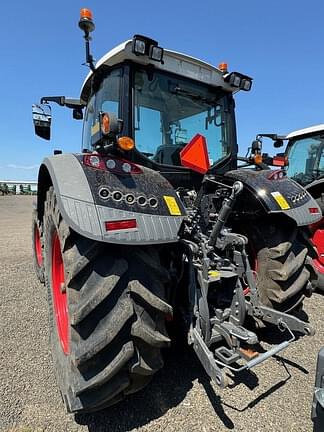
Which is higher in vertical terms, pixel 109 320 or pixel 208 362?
pixel 109 320

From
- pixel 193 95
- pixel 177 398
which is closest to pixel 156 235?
pixel 177 398

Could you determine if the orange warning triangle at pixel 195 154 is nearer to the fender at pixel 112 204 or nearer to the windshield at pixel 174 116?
the fender at pixel 112 204

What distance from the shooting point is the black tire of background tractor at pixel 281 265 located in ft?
7.95

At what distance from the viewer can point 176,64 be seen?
2562 mm

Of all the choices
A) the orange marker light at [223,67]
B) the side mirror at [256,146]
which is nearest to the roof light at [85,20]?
the orange marker light at [223,67]

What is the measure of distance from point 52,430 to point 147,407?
1.86 ft

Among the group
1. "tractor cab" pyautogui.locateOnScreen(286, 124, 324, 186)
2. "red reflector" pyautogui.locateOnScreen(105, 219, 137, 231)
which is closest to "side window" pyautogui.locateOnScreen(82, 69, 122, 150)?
"red reflector" pyautogui.locateOnScreen(105, 219, 137, 231)

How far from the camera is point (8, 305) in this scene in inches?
137

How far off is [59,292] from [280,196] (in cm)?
195

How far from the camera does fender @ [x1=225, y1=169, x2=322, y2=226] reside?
2.37 metres

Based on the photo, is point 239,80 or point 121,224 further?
point 239,80

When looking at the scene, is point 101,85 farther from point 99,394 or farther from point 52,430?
point 52,430

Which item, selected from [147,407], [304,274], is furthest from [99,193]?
[304,274]

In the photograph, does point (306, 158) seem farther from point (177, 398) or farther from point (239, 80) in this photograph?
point (177, 398)
